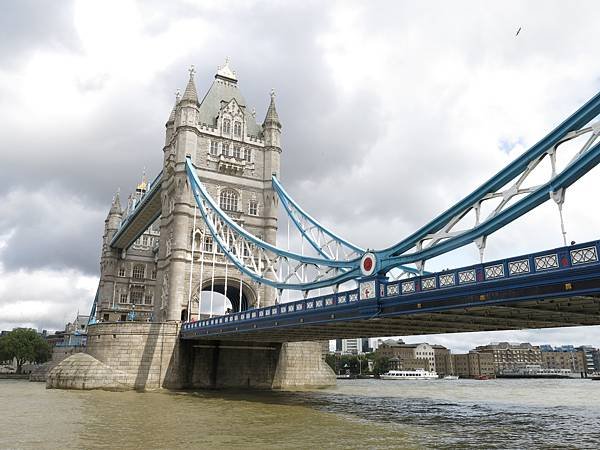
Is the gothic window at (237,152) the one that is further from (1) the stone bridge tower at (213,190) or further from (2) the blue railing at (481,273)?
(2) the blue railing at (481,273)

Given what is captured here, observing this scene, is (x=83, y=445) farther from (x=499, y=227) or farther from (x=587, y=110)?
(x=587, y=110)

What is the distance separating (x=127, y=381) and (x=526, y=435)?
27.7 metres

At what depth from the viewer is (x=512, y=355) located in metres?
176

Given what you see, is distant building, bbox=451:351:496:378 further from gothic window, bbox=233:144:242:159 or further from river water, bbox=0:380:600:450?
river water, bbox=0:380:600:450

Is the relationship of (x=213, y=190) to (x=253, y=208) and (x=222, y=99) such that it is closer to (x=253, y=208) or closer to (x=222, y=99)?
(x=253, y=208)

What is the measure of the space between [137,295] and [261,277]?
3952 centimetres

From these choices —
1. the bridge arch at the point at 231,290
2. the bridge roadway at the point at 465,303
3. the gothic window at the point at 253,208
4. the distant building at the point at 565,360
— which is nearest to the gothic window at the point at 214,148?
the gothic window at the point at 253,208

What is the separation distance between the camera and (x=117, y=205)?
76.0 meters

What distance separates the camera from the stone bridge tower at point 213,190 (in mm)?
43594

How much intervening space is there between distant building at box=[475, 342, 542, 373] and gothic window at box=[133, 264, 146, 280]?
120349mm

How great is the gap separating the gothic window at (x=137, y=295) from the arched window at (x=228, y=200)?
28.2m

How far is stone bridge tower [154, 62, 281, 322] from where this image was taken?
143 feet

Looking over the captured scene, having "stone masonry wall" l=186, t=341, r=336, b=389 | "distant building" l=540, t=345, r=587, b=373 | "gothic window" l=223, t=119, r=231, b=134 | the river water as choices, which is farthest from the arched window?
"distant building" l=540, t=345, r=587, b=373

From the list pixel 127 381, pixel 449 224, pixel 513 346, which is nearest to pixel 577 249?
pixel 449 224
